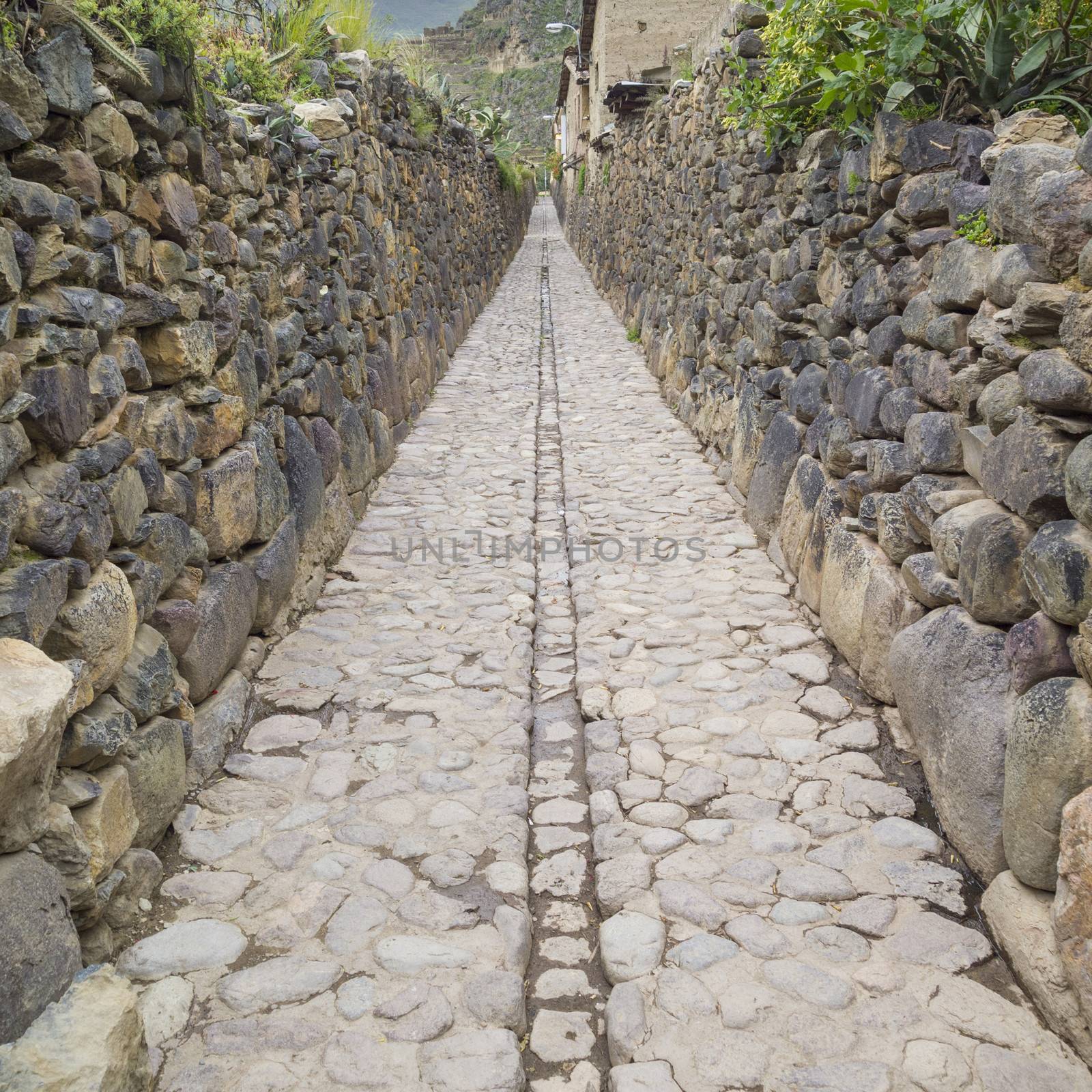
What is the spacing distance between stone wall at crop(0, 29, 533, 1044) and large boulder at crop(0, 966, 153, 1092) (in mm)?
70

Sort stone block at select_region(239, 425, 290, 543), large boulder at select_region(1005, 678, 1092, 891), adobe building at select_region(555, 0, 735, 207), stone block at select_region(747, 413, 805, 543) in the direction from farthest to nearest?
adobe building at select_region(555, 0, 735, 207)
stone block at select_region(747, 413, 805, 543)
stone block at select_region(239, 425, 290, 543)
large boulder at select_region(1005, 678, 1092, 891)

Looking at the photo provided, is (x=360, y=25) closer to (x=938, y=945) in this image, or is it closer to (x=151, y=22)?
(x=151, y=22)

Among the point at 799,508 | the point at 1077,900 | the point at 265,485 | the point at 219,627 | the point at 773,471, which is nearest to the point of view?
the point at 1077,900

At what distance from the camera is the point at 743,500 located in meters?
5.70

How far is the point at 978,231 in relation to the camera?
2.90 m

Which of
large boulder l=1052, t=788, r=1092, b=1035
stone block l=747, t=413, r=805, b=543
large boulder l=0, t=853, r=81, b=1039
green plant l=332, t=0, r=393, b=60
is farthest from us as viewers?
green plant l=332, t=0, r=393, b=60

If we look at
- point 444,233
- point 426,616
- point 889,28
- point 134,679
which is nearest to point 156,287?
point 134,679

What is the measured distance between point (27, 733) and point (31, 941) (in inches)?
17.3

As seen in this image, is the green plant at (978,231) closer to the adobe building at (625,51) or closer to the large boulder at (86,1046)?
the large boulder at (86,1046)

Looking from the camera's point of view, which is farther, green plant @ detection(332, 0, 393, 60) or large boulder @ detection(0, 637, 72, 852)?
green plant @ detection(332, 0, 393, 60)

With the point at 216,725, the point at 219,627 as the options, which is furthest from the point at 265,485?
the point at 216,725

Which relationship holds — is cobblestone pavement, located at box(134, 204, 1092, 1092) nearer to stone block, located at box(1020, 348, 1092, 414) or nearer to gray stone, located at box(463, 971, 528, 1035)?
gray stone, located at box(463, 971, 528, 1035)

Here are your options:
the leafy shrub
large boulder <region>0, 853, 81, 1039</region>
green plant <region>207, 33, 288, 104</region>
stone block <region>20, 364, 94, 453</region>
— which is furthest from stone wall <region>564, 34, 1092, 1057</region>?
green plant <region>207, 33, 288, 104</region>

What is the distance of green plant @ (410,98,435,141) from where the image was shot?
8.44m
